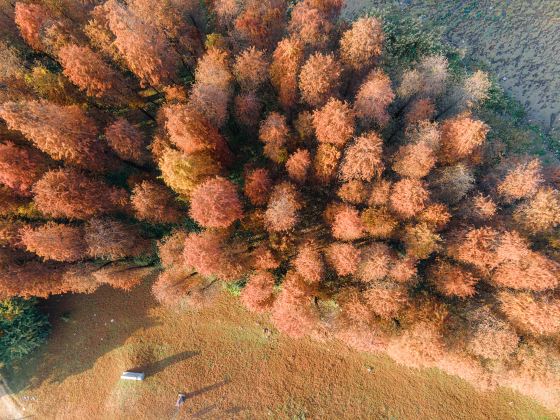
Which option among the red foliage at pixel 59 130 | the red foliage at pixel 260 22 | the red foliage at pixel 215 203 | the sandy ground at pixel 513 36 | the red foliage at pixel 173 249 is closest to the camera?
the red foliage at pixel 59 130

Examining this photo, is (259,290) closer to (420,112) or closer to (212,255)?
(212,255)

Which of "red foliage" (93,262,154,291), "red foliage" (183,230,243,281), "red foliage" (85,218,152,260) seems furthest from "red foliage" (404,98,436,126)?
"red foliage" (93,262,154,291)

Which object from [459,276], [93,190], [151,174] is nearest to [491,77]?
[459,276]

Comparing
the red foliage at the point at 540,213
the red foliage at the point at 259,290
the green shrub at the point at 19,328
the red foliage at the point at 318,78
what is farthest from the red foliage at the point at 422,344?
the green shrub at the point at 19,328

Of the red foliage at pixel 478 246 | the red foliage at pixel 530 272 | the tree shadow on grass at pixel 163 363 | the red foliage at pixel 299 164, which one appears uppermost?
the red foliage at pixel 299 164

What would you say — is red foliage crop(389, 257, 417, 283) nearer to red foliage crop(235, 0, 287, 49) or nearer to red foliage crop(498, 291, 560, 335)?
red foliage crop(498, 291, 560, 335)

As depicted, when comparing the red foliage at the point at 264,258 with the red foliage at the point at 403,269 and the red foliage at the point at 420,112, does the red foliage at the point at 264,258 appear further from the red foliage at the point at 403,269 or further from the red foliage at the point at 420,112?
the red foliage at the point at 420,112
